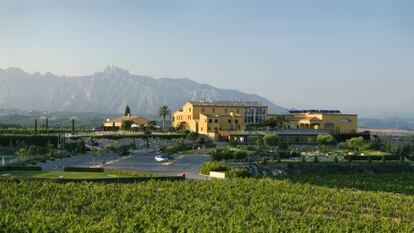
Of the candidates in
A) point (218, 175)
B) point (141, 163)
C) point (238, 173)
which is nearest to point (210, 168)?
point (218, 175)

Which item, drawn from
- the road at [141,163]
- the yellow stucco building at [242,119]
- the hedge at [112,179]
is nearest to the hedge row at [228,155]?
the road at [141,163]

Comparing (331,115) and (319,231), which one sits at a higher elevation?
(331,115)

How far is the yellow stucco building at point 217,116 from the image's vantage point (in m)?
87.4

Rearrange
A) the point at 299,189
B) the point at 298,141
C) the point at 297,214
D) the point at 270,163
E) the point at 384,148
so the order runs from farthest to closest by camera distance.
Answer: the point at 298,141 → the point at 384,148 → the point at 270,163 → the point at 299,189 → the point at 297,214

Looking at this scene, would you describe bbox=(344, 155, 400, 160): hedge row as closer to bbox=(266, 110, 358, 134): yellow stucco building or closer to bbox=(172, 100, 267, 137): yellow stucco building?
bbox=(266, 110, 358, 134): yellow stucco building

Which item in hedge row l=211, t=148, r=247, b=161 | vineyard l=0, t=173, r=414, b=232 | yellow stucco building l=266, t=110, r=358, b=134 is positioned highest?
yellow stucco building l=266, t=110, r=358, b=134

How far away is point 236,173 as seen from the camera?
154 feet

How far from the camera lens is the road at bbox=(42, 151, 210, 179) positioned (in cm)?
5069

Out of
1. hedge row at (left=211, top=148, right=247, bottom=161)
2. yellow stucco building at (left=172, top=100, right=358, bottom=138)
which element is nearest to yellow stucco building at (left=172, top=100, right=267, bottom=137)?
yellow stucco building at (left=172, top=100, right=358, bottom=138)

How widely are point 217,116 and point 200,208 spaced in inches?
2231

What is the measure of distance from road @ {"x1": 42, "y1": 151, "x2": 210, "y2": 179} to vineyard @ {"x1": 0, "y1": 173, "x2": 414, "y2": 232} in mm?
9367

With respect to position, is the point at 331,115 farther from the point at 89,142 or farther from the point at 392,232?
the point at 392,232

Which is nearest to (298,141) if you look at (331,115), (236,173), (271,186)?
(331,115)

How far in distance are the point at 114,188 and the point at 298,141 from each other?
51.3 metres
